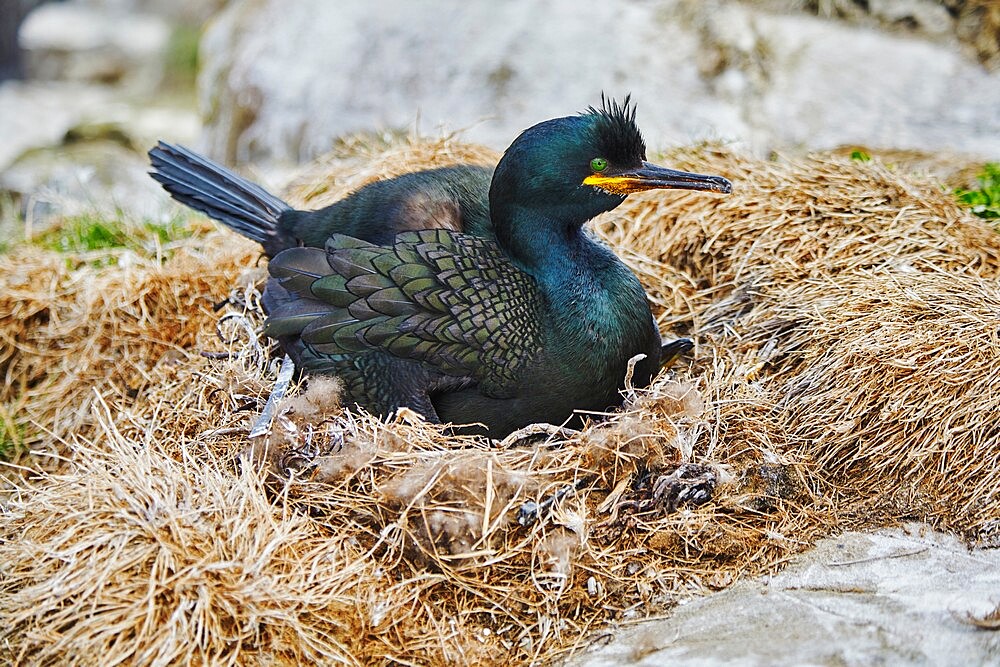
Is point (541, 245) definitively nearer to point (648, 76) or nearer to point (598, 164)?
point (598, 164)

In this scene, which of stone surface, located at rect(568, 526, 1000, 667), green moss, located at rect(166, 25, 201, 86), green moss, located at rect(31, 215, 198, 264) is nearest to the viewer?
stone surface, located at rect(568, 526, 1000, 667)

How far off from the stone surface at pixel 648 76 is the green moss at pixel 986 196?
0.71 metres

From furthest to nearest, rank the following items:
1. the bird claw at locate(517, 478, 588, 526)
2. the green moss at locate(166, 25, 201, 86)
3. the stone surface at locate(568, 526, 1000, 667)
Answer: the green moss at locate(166, 25, 201, 86)
the bird claw at locate(517, 478, 588, 526)
the stone surface at locate(568, 526, 1000, 667)

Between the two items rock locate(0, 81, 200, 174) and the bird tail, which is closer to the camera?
the bird tail

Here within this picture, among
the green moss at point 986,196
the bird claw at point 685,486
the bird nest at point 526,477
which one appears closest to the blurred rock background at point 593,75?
the green moss at point 986,196

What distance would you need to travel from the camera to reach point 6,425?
13.1ft

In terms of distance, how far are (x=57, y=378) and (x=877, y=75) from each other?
4.56 metres

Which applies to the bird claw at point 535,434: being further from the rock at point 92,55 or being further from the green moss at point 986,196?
the rock at point 92,55

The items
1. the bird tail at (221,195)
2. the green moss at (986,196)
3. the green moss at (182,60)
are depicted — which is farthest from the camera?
the green moss at (182,60)

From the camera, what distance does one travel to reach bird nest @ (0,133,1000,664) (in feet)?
8.48

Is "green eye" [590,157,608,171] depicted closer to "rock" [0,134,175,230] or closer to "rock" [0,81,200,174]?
"rock" [0,134,175,230]

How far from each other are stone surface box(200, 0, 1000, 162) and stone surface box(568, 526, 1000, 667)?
2.81 meters

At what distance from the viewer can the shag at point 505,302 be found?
10.4 ft

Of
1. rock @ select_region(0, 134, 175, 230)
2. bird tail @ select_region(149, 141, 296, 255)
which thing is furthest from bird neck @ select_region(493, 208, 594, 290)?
rock @ select_region(0, 134, 175, 230)
